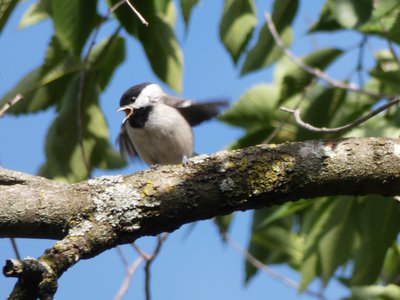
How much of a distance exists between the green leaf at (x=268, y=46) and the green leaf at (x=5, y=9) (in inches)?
43.9

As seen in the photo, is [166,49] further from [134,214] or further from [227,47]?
[134,214]

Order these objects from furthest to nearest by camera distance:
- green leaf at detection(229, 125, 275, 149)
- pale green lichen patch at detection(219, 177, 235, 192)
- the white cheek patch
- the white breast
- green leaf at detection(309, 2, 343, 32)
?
the white cheek patch < the white breast < green leaf at detection(229, 125, 275, 149) < green leaf at detection(309, 2, 343, 32) < pale green lichen patch at detection(219, 177, 235, 192)

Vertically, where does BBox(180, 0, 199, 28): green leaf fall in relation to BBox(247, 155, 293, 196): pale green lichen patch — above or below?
above

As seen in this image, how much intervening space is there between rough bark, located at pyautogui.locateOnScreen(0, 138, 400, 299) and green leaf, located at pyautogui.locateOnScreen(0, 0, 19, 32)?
794 mm

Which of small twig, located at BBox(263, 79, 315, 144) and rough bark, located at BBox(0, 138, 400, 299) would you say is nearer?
rough bark, located at BBox(0, 138, 400, 299)

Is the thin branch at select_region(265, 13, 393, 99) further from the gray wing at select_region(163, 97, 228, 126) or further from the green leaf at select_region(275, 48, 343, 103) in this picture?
the gray wing at select_region(163, 97, 228, 126)

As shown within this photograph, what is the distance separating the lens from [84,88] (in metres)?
3.71

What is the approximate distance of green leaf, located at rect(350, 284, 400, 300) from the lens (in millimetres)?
3123

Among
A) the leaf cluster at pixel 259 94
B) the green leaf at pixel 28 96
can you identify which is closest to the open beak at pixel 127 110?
the leaf cluster at pixel 259 94

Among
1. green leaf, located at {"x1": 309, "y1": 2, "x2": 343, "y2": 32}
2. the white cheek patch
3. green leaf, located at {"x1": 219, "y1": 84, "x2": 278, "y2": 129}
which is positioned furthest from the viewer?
the white cheek patch

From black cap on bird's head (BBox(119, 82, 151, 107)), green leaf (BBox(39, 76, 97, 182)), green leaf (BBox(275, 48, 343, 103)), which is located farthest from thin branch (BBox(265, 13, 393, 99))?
black cap on bird's head (BBox(119, 82, 151, 107))

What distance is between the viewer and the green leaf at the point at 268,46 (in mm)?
3490

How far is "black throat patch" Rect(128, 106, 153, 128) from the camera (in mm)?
5217

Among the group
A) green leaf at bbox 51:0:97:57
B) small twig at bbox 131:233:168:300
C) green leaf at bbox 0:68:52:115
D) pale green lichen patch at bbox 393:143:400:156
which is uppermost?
green leaf at bbox 51:0:97:57
